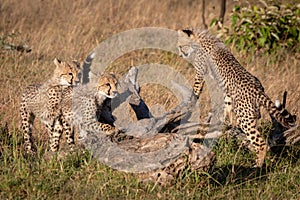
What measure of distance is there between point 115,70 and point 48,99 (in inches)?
83.0

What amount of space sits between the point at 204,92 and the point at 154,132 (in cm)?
207

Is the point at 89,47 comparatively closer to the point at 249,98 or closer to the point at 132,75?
the point at 132,75

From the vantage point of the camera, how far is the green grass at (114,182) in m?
3.87

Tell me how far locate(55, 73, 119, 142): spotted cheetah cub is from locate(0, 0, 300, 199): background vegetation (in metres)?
0.31

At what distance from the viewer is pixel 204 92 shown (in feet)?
21.3

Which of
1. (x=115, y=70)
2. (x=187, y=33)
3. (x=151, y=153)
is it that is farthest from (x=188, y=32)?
(x=151, y=153)

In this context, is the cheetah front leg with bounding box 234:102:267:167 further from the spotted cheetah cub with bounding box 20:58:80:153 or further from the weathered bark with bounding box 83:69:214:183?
the spotted cheetah cub with bounding box 20:58:80:153

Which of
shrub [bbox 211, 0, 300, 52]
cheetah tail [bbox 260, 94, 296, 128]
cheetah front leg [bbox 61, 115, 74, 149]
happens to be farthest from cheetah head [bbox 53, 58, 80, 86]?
shrub [bbox 211, 0, 300, 52]

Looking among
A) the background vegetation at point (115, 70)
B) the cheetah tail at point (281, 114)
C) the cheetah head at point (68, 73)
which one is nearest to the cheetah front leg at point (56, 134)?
the background vegetation at point (115, 70)

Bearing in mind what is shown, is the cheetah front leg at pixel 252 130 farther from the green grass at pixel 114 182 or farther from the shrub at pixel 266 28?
the shrub at pixel 266 28

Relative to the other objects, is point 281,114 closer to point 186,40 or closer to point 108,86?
point 108,86

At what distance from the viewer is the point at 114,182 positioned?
13.1 ft

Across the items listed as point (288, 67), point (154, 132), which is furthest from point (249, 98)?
point (288, 67)

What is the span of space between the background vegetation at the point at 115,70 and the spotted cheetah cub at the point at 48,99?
12cm
